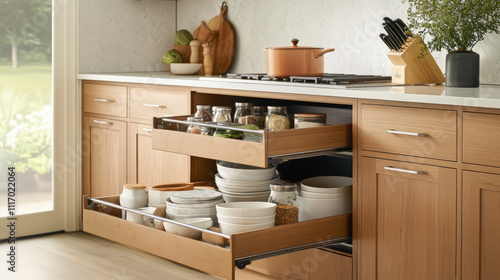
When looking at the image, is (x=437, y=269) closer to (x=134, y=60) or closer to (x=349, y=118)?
(x=349, y=118)

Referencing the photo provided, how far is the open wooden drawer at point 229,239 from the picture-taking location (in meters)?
2.15

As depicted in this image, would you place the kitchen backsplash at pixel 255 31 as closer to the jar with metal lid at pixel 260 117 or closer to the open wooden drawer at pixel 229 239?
the jar with metal lid at pixel 260 117

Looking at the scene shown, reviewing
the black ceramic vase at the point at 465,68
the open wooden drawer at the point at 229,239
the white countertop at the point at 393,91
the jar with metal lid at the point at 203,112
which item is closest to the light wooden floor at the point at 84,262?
the open wooden drawer at the point at 229,239

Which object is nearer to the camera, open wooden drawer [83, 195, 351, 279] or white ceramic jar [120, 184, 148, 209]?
open wooden drawer [83, 195, 351, 279]

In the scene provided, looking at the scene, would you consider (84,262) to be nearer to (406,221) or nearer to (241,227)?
(241,227)

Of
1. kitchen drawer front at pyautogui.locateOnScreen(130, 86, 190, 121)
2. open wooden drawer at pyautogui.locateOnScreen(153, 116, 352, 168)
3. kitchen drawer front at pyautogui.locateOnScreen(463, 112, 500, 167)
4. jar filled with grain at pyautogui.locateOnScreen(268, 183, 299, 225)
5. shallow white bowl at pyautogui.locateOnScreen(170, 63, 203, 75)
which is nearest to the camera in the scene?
kitchen drawer front at pyautogui.locateOnScreen(463, 112, 500, 167)

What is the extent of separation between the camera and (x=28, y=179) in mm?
3729

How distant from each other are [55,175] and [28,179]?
156mm

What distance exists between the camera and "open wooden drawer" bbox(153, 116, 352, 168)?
2268 mm

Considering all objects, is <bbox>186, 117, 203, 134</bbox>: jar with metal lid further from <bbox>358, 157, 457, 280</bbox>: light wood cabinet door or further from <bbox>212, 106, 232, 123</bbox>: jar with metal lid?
<bbox>358, 157, 457, 280</bbox>: light wood cabinet door

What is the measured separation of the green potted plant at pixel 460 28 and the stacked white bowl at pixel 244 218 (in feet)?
2.72

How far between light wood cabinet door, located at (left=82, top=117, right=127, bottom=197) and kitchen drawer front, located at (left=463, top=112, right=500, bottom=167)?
6.49ft

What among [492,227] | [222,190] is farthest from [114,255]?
[492,227]

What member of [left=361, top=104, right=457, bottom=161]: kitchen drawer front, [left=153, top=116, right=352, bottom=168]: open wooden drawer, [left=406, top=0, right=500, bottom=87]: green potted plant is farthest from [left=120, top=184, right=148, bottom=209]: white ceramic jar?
[left=406, top=0, right=500, bottom=87]: green potted plant
